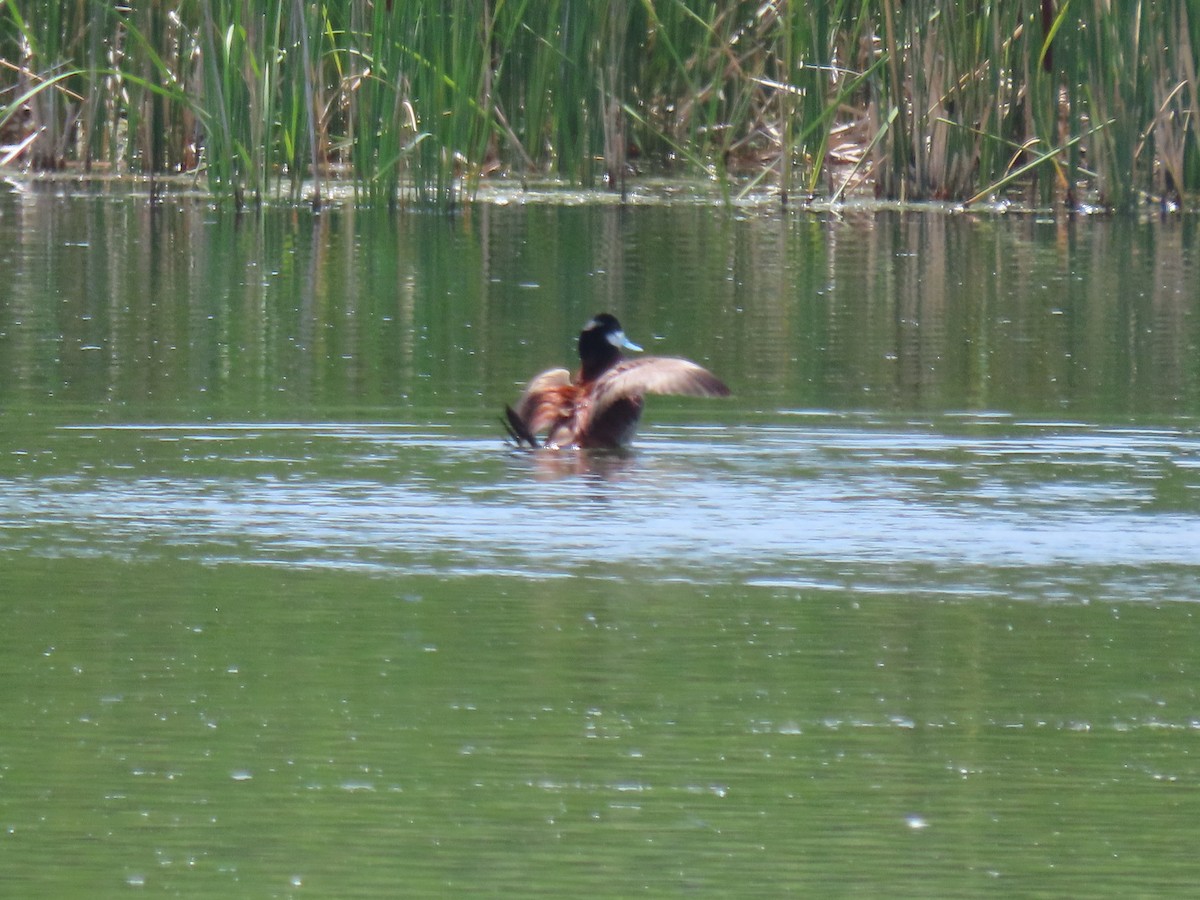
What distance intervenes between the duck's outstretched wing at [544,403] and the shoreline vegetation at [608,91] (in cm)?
677

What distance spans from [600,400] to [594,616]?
95.0 inches

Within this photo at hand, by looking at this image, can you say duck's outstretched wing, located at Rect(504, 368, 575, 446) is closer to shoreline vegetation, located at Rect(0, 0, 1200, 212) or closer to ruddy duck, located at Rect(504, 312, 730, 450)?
ruddy duck, located at Rect(504, 312, 730, 450)

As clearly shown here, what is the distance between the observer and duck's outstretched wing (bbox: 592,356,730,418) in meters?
7.18

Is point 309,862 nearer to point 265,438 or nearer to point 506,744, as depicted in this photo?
point 506,744

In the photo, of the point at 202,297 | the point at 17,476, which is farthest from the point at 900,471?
the point at 202,297

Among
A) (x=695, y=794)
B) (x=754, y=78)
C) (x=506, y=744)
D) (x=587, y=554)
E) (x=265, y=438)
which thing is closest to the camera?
(x=695, y=794)

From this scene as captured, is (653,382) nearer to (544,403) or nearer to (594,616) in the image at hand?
(544,403)

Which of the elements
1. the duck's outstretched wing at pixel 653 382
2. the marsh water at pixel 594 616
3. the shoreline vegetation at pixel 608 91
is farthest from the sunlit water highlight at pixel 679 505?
the shoreline vegetation at pixel 608 91

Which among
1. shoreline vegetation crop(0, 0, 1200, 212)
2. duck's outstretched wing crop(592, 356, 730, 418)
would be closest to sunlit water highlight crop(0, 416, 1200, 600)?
duck's outstretched wing crop(592, 356, 730, 418)

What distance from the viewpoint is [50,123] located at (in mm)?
17688

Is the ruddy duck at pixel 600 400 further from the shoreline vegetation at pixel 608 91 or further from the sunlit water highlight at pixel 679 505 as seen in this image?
the shoreline vegetation at pixel 608 91

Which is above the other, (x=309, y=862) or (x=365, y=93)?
(x=365, y=93)

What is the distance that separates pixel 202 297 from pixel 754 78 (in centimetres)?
577

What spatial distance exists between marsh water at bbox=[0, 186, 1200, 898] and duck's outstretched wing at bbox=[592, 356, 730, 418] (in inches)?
7.2
